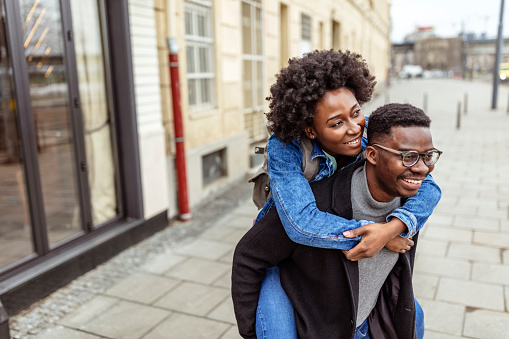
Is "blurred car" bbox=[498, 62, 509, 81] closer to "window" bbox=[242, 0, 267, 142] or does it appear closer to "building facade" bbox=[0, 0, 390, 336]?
"window" bbox=[242, 0, 267, 142]

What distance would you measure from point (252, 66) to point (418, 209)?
757 cm

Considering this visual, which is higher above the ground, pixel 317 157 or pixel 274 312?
pixel 317 157

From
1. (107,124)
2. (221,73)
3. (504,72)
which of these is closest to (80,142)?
(107,124)

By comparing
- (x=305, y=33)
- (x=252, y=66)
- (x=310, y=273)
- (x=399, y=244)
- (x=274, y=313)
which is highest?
(x=305, y=33)

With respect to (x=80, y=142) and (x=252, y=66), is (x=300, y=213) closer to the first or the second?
(x=80, y=142)

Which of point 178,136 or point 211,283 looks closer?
point 211,283

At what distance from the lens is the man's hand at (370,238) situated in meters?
1.49

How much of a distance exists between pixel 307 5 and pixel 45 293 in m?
9.79

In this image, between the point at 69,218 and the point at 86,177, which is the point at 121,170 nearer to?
the point at 86,177

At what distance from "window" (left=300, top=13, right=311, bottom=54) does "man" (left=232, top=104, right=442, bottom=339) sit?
1016cm

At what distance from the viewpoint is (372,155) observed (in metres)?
1.55

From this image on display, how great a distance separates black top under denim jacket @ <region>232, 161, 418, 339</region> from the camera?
160 centimetres

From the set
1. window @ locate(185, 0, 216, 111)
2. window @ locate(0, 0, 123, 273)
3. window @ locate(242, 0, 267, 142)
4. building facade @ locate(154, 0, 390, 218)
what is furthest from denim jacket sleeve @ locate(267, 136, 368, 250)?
window @ locate(242, 0, 267, 142)

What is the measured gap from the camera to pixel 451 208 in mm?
6195
